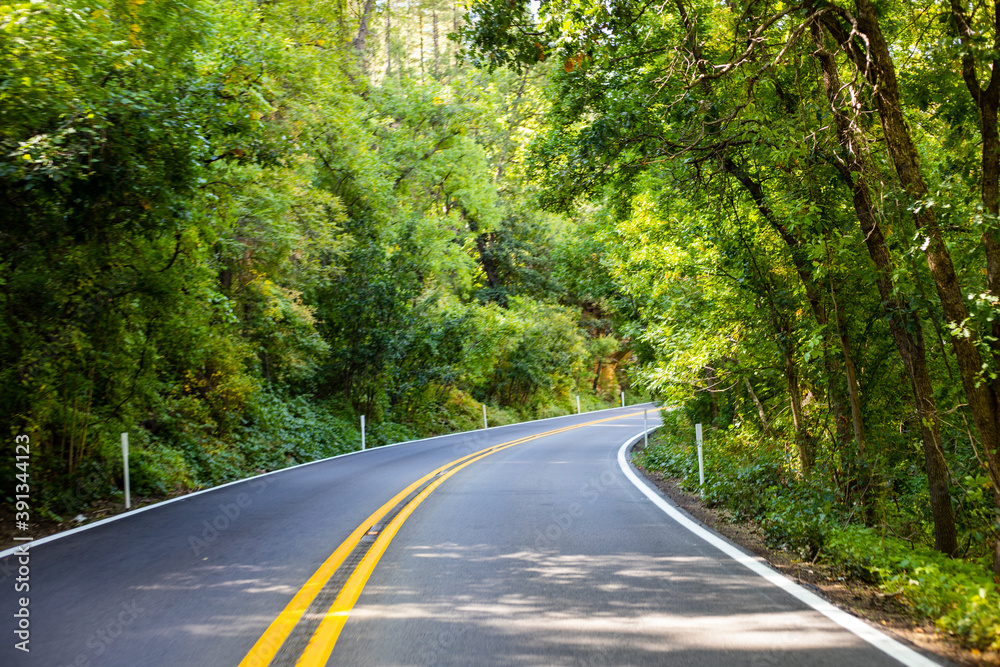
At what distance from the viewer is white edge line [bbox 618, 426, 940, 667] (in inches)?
169

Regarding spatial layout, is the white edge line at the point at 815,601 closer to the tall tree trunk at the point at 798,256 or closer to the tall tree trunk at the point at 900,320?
the tall tree trunk at the point at 900,320

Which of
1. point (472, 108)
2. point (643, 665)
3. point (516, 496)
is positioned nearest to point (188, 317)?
point (516, 496)

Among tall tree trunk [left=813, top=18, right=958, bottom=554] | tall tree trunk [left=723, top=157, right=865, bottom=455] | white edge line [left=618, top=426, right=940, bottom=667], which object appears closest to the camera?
white edge line [left=618, top=426, right=940, bottom=667]

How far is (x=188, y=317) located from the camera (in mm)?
12688

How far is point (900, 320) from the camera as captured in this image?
684 cm

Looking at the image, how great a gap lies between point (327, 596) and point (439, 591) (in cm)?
88

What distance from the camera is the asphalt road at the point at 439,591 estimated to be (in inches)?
179

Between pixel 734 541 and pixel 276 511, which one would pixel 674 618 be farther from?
pixel 276 511

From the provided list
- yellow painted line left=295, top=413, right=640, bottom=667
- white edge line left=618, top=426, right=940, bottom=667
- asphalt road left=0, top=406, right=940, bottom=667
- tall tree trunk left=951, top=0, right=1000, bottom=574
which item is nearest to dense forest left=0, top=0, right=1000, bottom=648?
tall tree trunk left=951, top=0, right=1000, bottom=574

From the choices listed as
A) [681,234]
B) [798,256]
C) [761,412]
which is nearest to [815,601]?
[798,256]

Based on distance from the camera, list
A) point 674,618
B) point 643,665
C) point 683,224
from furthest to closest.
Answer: point 683,224, point 674,618, point 643,665

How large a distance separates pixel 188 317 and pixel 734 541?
957 centimetres

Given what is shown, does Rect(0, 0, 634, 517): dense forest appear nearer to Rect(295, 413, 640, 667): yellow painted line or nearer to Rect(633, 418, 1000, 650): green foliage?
Rect(295, 413, 640, 667): yellow painted line

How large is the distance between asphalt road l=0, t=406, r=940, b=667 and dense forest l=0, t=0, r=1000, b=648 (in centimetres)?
123
